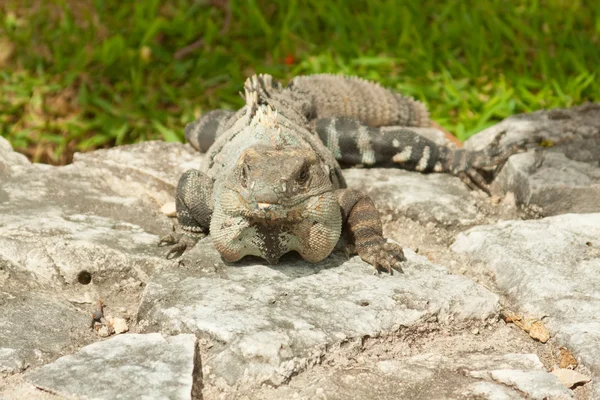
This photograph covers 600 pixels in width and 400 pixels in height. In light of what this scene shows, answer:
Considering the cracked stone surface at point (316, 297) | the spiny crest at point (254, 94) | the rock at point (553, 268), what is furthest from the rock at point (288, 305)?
the spiny crest at point (254, 94)

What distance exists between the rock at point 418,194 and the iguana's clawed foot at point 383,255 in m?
0.53

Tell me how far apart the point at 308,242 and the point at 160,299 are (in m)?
0.66

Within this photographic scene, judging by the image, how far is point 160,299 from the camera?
11.2 feet

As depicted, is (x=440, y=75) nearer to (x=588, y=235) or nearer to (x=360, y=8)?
(x=360, y=8)

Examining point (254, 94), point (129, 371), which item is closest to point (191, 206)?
point (254, 94)

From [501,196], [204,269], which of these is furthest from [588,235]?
[204,269]

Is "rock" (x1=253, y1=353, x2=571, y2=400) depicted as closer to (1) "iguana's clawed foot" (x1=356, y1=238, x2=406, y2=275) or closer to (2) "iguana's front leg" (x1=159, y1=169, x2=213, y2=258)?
(1) "iguana's clawed foot" (x1=356, y1=238, x2=406, y2=275)

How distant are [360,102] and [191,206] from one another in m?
1.78

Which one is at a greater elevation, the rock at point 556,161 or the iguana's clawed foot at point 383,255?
the rock at point 556,161

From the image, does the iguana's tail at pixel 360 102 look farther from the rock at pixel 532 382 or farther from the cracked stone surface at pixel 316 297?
the rock at pixel 532 382

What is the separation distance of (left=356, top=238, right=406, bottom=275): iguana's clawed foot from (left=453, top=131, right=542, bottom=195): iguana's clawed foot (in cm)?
109

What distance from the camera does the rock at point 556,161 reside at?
168 inches

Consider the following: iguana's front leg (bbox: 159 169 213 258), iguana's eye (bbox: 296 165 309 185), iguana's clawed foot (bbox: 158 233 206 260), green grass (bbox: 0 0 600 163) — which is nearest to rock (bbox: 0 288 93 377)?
iguana's clawed foot (bbox: 158 233 206 260)

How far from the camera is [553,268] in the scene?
368 centimetres
